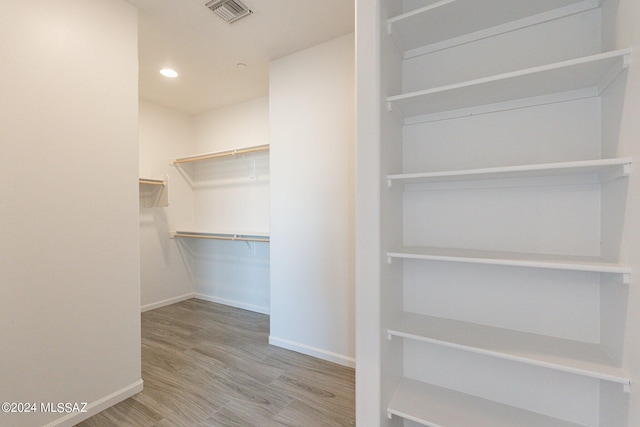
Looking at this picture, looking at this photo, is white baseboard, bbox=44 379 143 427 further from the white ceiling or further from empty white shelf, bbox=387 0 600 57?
empty white shelf, bbox=387 0 600 57

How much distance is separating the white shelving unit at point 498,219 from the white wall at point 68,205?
169 centimetres

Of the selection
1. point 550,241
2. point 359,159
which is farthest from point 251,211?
point 550,241

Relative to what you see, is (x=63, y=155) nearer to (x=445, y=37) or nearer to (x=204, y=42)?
(x=204, y=42)

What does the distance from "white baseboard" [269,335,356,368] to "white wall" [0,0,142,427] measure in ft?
3.64

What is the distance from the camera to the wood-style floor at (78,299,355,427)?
5.53 ft

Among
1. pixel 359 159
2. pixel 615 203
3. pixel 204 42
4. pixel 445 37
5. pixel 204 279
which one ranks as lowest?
pixel 204 279

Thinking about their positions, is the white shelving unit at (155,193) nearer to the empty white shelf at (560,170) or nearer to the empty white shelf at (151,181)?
the empty white shelf at (151,181)

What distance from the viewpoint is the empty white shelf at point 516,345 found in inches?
38.4

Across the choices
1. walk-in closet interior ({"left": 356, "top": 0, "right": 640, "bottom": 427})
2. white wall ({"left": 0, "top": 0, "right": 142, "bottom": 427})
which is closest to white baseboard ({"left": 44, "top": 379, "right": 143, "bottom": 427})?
white wall ({"left": 0, "top": 0, "right": 142, "bottom": 427})

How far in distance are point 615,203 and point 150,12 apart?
2770 millimetres

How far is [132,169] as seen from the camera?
188 centimetres

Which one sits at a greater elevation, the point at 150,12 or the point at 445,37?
the point at 150,12

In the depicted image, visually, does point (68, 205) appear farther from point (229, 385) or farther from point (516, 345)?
point (516, 345)

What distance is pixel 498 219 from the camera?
1.33m
